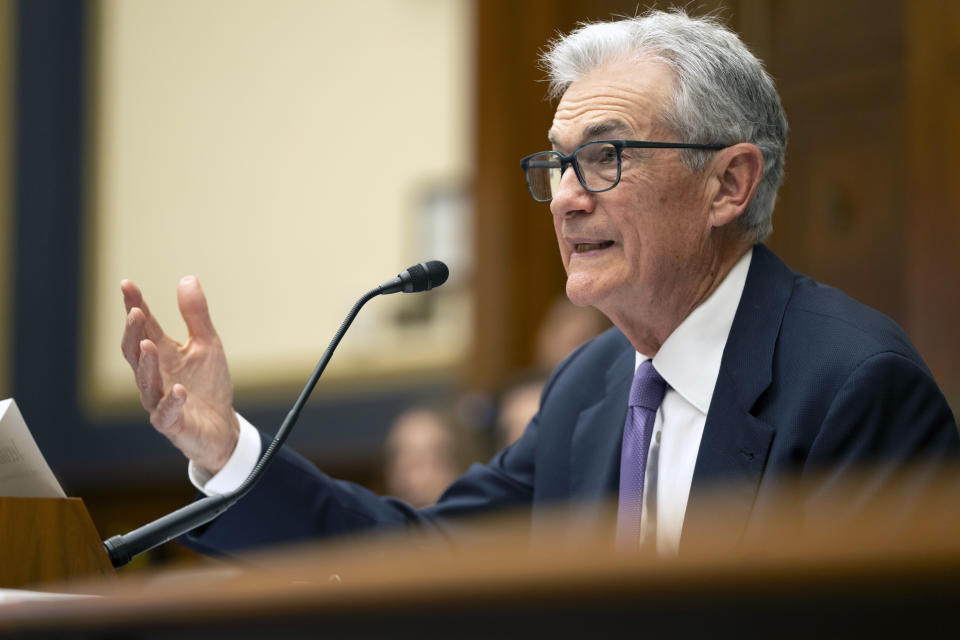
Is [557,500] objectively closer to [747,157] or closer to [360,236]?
[747,157]

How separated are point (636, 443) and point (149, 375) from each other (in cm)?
73

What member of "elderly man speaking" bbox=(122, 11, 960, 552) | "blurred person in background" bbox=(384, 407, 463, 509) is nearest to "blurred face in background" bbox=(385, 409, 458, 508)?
"blurred person in background" bbox=(384, 407, 463, 509)

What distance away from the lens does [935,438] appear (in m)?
1.50

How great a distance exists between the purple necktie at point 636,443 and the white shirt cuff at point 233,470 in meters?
0.56

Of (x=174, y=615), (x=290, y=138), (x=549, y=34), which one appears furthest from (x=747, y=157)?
(x=290, y=138)

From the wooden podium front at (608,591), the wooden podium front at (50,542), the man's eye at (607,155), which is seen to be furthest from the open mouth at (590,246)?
the wooden podium front at (608,591)

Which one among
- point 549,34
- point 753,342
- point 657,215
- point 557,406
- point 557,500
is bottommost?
point 557,500

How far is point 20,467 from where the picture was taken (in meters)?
1.43

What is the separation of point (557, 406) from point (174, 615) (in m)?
1.33

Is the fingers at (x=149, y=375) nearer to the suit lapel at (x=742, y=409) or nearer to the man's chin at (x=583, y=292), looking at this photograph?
the man's chin at (x=583, y=292)

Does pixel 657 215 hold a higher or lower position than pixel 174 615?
higher

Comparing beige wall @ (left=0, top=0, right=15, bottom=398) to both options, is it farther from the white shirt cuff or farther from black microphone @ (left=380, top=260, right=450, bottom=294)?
black microphone @ (left=380, top=260, right=450, bottom=294)

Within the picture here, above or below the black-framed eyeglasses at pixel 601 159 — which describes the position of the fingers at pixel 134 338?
below

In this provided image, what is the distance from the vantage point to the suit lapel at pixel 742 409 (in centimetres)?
158
